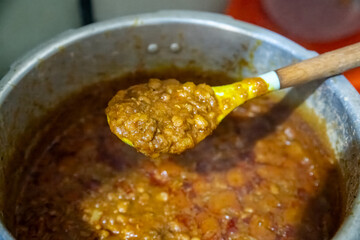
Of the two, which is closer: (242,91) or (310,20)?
(242,91)

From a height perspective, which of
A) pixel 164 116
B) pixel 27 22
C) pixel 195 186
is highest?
pixel 27 22

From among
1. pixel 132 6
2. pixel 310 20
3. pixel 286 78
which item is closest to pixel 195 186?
pixel 286 78

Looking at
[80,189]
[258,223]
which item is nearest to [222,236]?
[258,223]

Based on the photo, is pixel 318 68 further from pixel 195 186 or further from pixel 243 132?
pixel 195 186

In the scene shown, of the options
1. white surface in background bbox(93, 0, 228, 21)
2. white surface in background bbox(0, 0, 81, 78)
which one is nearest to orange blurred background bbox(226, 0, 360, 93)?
white surface in background bbox(93, 0, 228, 21)

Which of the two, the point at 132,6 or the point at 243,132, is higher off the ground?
the point at 132,6

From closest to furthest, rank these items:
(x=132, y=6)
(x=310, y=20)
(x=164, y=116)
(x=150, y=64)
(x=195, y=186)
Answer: (x=164, y=116), (x=195, y=186), (x=150, y=64), (x=132, y=6), (x=310, y=20)

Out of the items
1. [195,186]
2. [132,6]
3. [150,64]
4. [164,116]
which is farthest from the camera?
[132,6]

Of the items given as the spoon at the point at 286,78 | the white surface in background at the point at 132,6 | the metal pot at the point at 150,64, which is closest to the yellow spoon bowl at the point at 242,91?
the spoon at the point at 286,78
